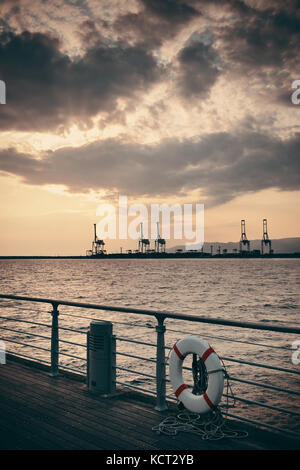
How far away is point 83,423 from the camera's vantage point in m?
3.59

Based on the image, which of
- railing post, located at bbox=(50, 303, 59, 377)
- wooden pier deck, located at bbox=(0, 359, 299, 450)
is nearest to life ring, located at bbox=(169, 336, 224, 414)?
wooden pier deck, located at bbox=(0, 359, 299, 450)

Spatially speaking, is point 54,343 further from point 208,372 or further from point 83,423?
point 208,372

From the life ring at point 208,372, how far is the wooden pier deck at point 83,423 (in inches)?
10.6

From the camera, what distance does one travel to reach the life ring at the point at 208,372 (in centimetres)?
336

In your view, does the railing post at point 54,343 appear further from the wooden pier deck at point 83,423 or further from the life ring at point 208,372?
the life ring at point 208,372

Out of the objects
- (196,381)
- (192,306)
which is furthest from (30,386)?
(192,306)

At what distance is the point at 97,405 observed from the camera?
13.4 ft

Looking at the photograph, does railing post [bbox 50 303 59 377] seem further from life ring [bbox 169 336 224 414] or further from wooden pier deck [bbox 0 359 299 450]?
life ring [bbox 169 336 224 414]

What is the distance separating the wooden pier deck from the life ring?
269mm

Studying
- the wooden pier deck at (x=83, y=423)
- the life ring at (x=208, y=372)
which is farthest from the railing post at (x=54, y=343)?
the life ring at (x=208, y=372)

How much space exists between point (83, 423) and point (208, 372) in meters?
1.26

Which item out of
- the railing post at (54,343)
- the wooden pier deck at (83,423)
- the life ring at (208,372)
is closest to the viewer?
the wooden pier deck at (83,423)

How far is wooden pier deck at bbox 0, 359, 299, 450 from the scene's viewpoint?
10.3 feet
